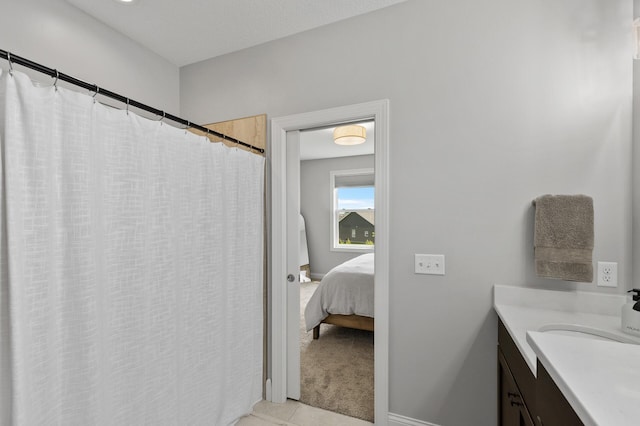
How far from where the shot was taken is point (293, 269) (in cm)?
214

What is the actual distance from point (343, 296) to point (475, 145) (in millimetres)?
1975

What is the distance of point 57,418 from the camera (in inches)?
39.1

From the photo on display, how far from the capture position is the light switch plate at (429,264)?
1.69 metres

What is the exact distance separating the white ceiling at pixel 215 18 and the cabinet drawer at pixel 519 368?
1989 mm

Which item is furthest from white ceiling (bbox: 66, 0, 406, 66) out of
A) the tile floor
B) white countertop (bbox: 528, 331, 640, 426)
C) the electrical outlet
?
the tile floor

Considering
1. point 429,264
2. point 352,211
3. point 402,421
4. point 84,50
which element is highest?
point 84,50

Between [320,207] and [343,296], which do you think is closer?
[343,296]

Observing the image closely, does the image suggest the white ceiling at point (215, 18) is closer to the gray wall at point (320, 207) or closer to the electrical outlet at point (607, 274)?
the electrical outlet at point (607, 274)

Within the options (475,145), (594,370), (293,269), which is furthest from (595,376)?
(293,269)

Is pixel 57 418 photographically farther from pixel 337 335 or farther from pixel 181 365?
pixel 337 335

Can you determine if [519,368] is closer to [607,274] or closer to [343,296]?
[607,274]

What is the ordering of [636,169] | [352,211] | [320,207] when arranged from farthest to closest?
[320,207] → [352,211] → [636,169]

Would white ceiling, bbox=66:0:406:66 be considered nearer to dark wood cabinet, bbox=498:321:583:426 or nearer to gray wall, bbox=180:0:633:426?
gray wall, bbox=180:0:633:426

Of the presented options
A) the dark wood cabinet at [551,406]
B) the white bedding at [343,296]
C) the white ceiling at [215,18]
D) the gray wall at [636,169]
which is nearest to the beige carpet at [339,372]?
the white bedding at [343,296]
